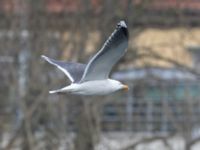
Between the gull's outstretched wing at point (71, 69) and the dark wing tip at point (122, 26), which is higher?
the dark wing tip at point (122, 26)

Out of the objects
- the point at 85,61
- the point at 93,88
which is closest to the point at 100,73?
the point at 93,88

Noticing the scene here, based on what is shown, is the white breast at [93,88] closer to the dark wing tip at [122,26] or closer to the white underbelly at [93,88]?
the white underbelly at [93,88]

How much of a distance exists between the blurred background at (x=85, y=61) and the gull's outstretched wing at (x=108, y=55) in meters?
4.21

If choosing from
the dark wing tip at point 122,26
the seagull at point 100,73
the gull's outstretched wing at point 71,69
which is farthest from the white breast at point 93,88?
the dark wing tip at point 122,26

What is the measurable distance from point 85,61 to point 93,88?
4.38 m

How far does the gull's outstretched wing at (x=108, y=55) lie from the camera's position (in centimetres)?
550

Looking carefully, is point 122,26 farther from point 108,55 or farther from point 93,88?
point 93,88

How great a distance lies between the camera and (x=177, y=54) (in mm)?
10953

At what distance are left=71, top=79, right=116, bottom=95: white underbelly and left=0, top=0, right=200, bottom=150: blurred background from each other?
13.9ft

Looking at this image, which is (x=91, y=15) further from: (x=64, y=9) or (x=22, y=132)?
(x=22, y=132)

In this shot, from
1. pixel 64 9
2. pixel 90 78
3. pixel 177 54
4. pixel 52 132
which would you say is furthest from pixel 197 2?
pixel 90 78

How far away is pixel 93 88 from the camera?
5.83 m

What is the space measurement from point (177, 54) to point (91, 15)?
1.09m

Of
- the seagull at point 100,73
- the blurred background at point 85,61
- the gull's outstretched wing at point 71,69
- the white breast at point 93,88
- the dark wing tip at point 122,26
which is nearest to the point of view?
the dark wing tip at point 122,26
